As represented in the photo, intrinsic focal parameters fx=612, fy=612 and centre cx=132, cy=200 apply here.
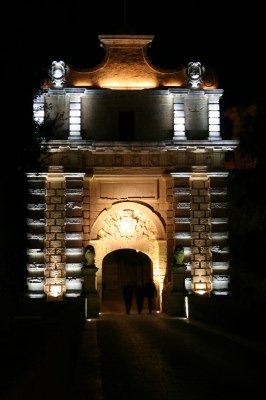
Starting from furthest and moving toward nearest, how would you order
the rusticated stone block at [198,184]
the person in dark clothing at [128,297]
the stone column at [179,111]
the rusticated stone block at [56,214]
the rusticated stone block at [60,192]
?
the stone column at [179,111]
the rusticated stone block at [198,184]
the rusticated stone block at [60,192]
the rusticated stone block at [56,214]
the person in dark clothing at [128,297]

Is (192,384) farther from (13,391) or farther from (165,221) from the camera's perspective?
(165,221)

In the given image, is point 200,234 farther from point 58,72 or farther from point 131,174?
point 58,72

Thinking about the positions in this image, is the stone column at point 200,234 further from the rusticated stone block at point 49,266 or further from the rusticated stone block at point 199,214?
the rusticated stone block at point 49,266

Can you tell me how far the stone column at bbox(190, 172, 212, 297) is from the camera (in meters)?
26.0

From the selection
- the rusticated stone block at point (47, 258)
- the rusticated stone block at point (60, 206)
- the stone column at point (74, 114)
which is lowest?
the rusticated stone block at point (47, 258)

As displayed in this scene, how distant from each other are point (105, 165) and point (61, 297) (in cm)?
587

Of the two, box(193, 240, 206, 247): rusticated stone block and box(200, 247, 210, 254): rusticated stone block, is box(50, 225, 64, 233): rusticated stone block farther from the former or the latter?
box(200, 247, 210, 254): rusticated stone block

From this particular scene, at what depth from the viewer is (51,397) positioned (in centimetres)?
496

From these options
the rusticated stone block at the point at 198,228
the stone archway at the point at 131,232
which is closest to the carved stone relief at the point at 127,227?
the stone archway at the point at 131,232

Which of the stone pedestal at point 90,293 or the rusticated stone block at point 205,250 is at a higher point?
the rusticated stone block at point 205,250

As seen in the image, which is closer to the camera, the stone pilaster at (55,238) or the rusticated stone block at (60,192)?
the stone pilaster at (55,238)

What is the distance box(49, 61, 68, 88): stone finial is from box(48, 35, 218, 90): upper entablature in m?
0.41

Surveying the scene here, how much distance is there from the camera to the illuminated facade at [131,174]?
1018 inches

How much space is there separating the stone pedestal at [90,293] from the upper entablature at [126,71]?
27.0 ft
